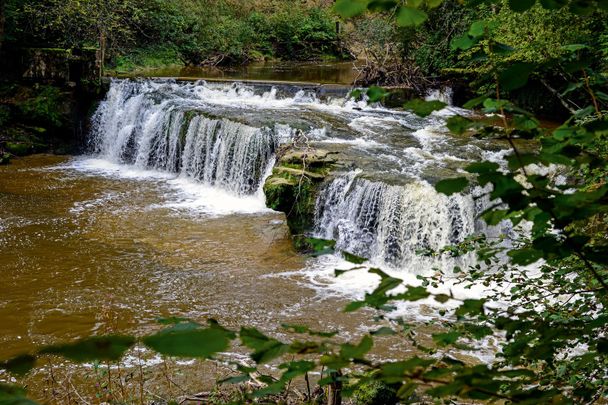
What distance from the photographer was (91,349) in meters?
0.58

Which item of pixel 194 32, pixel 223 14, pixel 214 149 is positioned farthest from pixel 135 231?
pixel 223 14

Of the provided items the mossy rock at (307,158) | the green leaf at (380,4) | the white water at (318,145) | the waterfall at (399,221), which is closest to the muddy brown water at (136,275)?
the white water at (318,145)

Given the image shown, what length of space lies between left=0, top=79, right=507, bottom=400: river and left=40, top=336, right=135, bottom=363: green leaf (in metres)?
4.81

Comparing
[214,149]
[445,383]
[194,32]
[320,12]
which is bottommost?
[214,149]

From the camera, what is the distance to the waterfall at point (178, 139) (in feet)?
37.4

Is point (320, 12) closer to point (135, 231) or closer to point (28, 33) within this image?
point (28, 33)

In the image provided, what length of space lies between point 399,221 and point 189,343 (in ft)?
26.1

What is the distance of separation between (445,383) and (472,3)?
822 mm

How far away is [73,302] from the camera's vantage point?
6859 millimetres

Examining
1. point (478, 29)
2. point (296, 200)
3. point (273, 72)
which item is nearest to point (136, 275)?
point (296, 200)

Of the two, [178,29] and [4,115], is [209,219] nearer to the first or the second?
[4,115]

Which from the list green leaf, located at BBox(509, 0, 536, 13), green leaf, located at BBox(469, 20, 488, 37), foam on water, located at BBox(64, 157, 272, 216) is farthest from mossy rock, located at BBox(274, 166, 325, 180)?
green leaf, located at BBox(509, 0, 536, 13)

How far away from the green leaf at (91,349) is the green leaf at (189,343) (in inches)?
1.3

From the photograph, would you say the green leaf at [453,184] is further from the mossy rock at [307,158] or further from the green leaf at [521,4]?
the mossy rock at [307,158]
